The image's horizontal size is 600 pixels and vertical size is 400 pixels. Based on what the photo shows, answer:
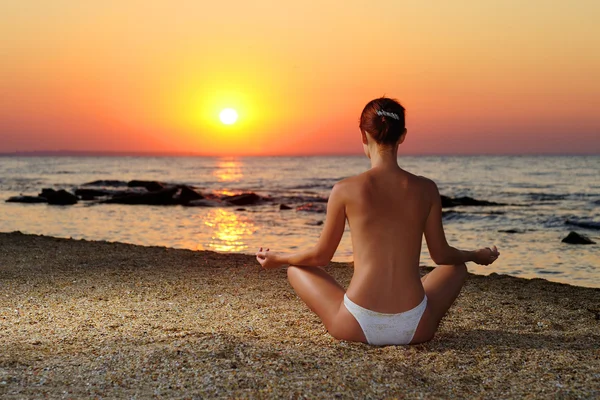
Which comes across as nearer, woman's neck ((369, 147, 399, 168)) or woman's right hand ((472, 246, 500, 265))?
woman's neck ((369, 147, 399, 168))

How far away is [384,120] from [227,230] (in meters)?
11.8

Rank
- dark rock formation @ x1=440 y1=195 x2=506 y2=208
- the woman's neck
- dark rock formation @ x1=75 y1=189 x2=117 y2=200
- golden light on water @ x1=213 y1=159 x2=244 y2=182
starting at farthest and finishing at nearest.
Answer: golden light on water @ x1=213 y1=159 x2=244 y2=182 → dark rock formation @ x1=75 y1=189 x2=117 y2=200 → dark rock formation @ x1=440 y1=195 x2=506 y2=208 → the woman's neck

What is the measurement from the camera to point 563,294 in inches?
278

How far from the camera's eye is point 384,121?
13.1ft

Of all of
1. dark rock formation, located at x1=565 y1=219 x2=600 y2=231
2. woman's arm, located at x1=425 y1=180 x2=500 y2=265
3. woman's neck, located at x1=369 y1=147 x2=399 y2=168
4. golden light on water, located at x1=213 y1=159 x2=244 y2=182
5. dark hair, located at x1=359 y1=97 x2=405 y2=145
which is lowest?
golden light on water, located at x1=213 y1=159 x2=244 y2=182

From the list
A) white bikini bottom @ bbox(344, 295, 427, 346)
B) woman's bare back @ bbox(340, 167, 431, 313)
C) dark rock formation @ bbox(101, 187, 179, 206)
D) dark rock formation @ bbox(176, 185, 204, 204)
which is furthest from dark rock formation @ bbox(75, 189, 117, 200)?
woman's bare back @ bbox(340, 167, 431, 313)

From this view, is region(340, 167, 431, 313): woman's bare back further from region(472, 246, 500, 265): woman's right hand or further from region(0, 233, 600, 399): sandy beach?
region(472, 246, 500, 265): woman's right hand

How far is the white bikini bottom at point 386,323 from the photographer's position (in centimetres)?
420

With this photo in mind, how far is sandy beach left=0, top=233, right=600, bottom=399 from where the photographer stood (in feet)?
12.1

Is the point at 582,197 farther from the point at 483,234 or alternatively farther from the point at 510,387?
the point at 510,387

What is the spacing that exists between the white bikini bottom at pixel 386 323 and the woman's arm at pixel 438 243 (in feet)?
1.10

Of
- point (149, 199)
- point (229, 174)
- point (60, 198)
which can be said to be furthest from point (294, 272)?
point (229, 174)

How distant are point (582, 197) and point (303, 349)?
2736 centimetres

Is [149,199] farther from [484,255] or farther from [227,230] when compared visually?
[484,255]
